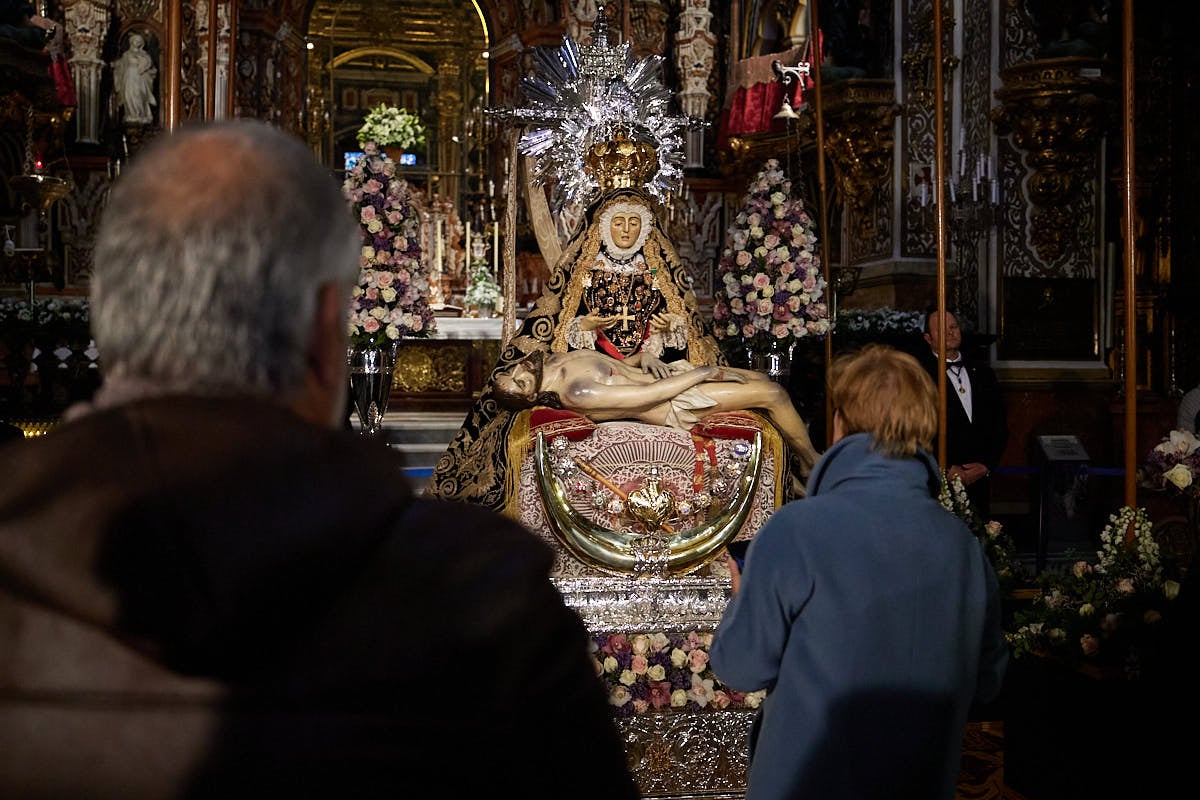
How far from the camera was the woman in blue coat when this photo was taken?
2.44 metres

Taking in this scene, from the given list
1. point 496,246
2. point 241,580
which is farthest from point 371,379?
point 496,246

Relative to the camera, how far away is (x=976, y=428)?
25.1ft

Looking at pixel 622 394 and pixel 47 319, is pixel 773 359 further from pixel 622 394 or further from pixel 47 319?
pixel 47 319

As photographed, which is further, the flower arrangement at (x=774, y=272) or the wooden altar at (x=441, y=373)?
the wooden altar at (x=441, y=373)

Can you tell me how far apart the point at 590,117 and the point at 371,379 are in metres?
2.02

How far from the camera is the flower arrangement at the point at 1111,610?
395cm

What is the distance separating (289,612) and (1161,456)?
13.7 ft

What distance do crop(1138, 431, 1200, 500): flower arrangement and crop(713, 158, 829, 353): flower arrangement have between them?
2351mm

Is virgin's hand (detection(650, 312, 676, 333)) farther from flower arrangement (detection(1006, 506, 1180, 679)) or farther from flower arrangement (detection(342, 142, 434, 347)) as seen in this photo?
flower arrangement (detection(1006, 506, 1180, 679))

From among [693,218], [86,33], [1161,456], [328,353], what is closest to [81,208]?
[86,33]

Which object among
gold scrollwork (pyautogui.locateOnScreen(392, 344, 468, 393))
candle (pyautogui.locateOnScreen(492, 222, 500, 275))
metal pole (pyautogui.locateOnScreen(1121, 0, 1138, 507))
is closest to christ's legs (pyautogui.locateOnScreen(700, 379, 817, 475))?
metal pole (pyautogui.locateOnScreen(1121, 0, 1138, 507))

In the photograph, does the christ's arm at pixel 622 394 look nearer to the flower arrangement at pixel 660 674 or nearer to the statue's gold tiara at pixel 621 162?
the flower arrangement at pixel 660 674

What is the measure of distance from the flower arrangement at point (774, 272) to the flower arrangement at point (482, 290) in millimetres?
6382

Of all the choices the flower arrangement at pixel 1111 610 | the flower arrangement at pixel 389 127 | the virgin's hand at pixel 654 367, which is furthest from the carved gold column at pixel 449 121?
the flower arrangement at pixel 1111 610
